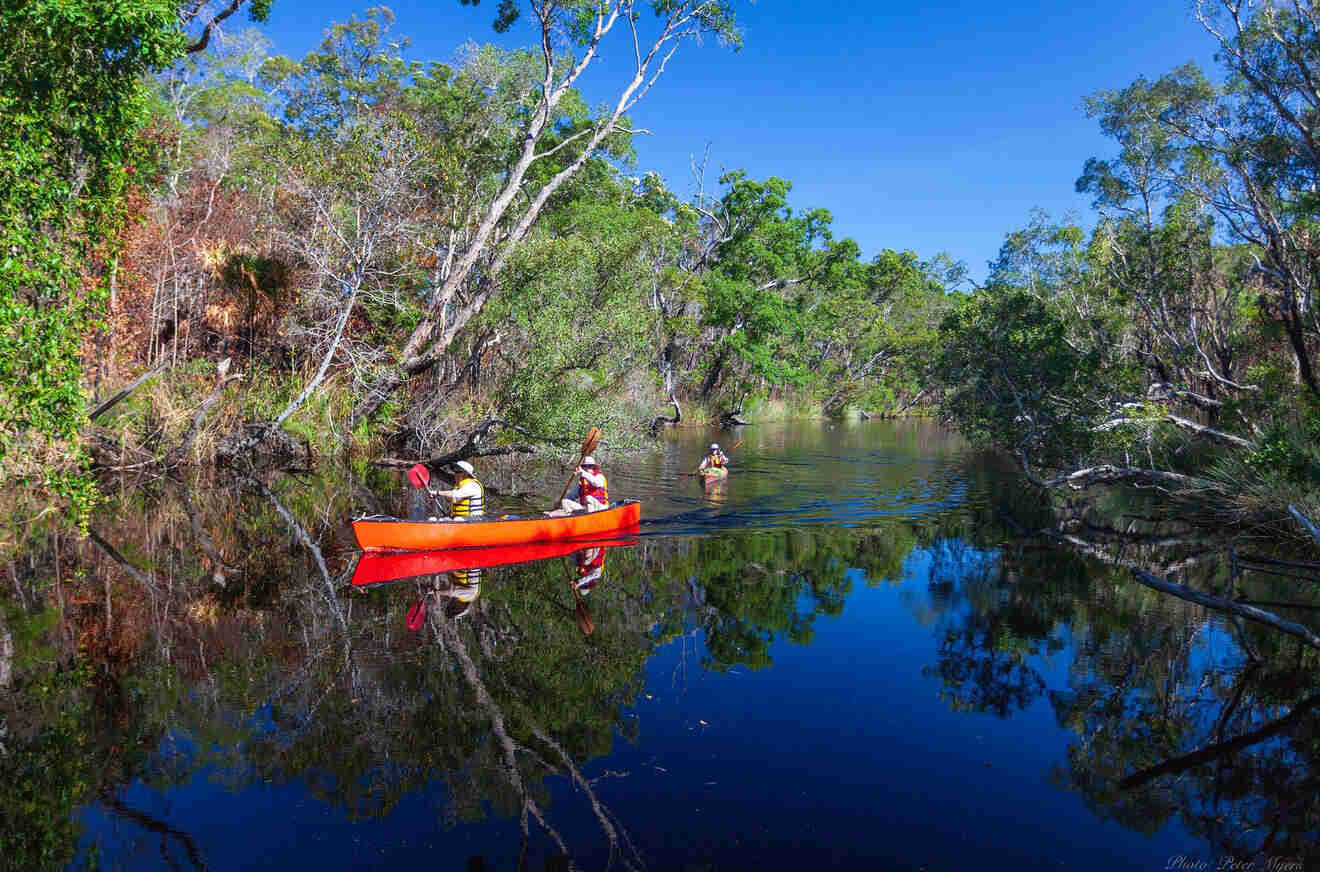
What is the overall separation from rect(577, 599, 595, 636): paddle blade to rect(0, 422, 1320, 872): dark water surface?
0.07 m

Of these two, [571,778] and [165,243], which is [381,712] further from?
[165,243]

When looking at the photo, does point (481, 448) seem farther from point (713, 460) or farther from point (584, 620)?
point (584, 620)

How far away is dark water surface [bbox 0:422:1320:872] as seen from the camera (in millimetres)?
4926

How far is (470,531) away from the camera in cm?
1138

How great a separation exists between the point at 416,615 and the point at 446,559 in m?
2.66

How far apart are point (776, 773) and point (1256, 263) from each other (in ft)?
55.7

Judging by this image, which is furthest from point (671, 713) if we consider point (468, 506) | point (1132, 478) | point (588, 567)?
point (1132, 478)

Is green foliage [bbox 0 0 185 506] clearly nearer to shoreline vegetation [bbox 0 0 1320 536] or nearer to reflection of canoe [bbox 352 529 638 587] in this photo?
shoreline vegetation [bbox 0 0 1320 536]

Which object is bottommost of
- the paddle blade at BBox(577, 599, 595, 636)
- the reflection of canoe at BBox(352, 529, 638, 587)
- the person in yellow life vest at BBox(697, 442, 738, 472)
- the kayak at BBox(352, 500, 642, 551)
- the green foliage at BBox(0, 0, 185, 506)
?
the paddle blade at BBox(577, 599, 595, 636)

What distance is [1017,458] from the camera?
24.5 m

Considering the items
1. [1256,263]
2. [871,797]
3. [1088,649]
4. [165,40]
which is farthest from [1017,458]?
[165,40]

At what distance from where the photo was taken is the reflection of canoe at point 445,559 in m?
10.6

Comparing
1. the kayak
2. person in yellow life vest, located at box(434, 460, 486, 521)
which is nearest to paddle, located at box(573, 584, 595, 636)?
the kayak

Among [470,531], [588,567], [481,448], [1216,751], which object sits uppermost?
[481,448]
